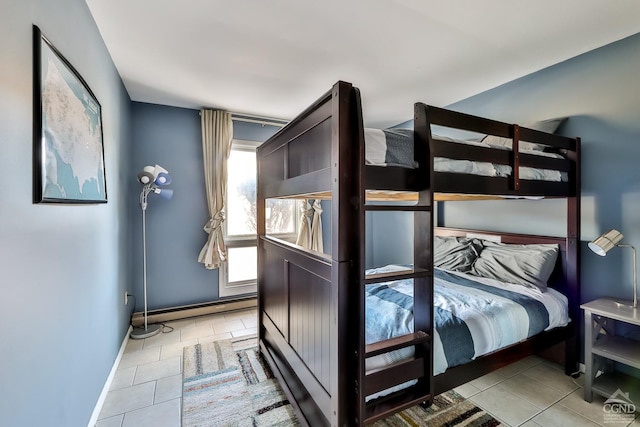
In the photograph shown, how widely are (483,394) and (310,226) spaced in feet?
8.84

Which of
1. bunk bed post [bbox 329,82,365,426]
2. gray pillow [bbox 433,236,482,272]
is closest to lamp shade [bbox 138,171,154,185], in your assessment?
bunk bed post [bbox 329,82,365,426]

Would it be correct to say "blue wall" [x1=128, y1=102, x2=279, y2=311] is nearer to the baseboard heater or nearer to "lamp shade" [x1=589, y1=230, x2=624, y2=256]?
the baseboard heater

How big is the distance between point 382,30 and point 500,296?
2.04m

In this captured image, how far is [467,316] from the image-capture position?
1667mm

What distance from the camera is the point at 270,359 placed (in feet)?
7.32

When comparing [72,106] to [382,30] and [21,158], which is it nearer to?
[21,158]

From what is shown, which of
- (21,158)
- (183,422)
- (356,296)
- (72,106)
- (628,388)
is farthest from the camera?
(628,388)

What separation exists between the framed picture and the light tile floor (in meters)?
1.38

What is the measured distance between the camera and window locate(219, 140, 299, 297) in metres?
3.62

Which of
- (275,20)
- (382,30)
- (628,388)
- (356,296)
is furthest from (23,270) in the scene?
(628,388)

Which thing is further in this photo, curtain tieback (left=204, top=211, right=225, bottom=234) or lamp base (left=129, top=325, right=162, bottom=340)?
curtain tieback (left=204, top=211, right=225, bottom=234)

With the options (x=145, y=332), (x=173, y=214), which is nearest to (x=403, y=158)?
(x=173, y=214)

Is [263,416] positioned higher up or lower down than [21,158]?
lower down

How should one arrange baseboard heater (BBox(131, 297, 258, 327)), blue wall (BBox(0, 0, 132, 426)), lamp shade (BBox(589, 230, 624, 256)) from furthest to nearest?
baseboard heater (BBox(131, 297, 258, 327)), lamp shade (BBox(589, 230, 624, 256)), blue wall (BBox(0, 0, 132, 426))
